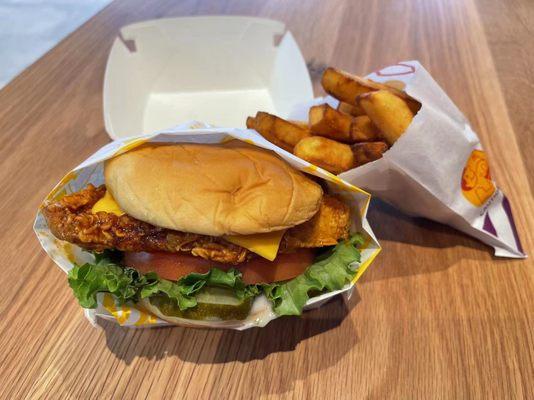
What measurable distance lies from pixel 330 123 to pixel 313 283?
45 cm

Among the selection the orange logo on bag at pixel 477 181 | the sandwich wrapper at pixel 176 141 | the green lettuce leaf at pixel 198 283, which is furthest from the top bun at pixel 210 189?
the orange logo on bag at pixel 477 181

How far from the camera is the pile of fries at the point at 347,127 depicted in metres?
1.14

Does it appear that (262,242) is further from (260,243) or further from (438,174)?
(438,174)

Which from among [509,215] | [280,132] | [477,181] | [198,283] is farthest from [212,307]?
[509,215]

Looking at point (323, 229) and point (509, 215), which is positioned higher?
point (323, 229)

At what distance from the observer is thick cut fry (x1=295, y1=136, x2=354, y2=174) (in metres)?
1.16

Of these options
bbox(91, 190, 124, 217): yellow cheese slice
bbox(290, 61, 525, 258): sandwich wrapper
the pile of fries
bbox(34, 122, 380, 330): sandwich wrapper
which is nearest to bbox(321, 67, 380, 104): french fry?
the pile of fries

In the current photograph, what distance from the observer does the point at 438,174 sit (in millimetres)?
1223

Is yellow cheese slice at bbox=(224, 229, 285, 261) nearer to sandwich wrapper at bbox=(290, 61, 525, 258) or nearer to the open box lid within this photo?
sandwich wrapper at bbox=(290, 61, 525, 258)

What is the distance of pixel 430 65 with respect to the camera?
2.28 m

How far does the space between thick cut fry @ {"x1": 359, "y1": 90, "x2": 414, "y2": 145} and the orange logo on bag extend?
308mm

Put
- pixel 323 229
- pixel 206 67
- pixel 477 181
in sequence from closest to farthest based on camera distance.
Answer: pixel 323 229 < pixel 477 181 < pixel 206 67

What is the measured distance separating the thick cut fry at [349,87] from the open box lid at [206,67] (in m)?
0.74

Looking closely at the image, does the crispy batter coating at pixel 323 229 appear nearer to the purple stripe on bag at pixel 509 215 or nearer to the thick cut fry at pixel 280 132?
the thick cut fry at pixel 280 132
